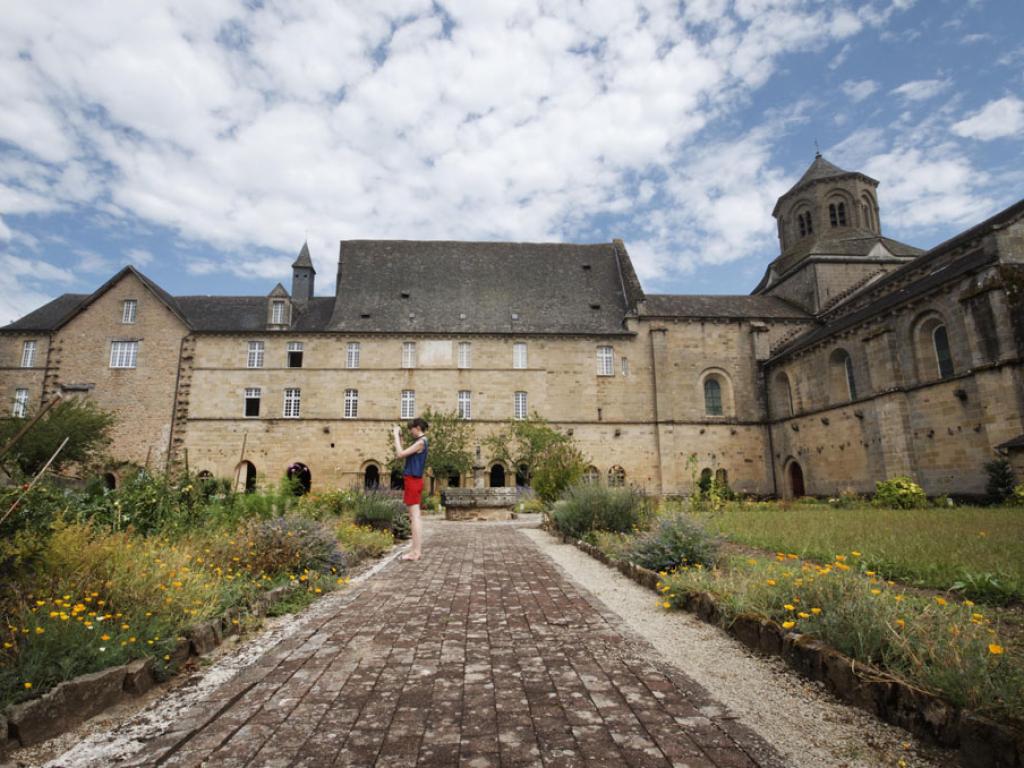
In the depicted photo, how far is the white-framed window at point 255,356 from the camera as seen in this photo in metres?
30.1

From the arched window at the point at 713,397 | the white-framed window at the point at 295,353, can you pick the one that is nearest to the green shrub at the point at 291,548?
the white-framed window at the point at 295,353

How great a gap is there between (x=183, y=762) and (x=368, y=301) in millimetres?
30870

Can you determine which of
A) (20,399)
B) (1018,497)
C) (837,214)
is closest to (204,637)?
(1018,497)

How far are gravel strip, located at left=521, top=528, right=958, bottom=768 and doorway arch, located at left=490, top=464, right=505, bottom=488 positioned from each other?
2468 cm

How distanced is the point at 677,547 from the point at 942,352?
1955 centimetres

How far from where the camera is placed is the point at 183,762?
241 centimetres

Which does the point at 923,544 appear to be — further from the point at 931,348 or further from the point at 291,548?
the point at 931,348

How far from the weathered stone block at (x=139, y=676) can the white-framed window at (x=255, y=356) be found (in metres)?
29.1

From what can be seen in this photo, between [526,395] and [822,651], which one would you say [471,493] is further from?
[822,651]

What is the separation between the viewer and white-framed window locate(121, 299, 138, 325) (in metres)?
30.4

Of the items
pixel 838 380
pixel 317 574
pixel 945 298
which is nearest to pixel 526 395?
pixel 838 380

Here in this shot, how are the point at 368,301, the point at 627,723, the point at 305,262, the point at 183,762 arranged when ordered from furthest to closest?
1. the point at 305,262
2. the point at 368,301
3. the point at 627,723
4. the point at 183,762

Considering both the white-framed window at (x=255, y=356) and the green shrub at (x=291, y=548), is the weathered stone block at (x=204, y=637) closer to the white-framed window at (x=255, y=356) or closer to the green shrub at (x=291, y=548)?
the green shrub at (x=291, y=548)

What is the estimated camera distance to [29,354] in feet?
99.0
